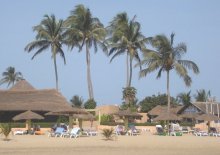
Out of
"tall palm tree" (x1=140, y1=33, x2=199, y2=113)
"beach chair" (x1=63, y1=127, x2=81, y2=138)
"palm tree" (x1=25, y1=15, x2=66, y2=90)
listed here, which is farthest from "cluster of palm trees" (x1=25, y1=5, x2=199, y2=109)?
"beach chair" (x1=63, y1=127, x2=81, y2=138)

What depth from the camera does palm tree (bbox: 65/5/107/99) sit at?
53.0 metres

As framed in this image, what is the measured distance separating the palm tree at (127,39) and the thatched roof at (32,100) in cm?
1110

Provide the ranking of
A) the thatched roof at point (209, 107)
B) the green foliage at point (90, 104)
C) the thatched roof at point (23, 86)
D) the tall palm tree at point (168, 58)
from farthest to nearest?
the thatched roof at point (209, 107)
the green foliage at point (90, 104)
the thatched roof at point (23, 86)
the tall palm tree at point (168, 58)

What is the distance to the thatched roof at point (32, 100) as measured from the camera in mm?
42094

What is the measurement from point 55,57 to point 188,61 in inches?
740

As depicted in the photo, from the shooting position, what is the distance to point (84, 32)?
53344 mm

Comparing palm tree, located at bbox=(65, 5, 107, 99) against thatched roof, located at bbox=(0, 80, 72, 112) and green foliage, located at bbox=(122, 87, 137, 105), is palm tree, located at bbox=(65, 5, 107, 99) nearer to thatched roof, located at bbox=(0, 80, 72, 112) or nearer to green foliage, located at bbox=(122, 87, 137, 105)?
green foliage, located at bbox=(122, 87, 137, 105)

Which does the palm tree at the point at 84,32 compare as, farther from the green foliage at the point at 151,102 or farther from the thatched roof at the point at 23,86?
the green foliage at the point at 151,102

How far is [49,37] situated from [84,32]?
161 inches

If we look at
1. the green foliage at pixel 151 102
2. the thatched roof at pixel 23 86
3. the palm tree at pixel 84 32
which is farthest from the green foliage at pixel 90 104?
the green foliage at pixel 151 102

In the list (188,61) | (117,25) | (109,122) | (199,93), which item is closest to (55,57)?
(117,25)

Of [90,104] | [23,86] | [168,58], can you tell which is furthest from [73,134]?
[23,86]

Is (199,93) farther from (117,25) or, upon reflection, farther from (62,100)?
(62,100)

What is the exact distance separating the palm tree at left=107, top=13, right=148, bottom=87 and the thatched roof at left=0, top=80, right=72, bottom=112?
36.4ft
